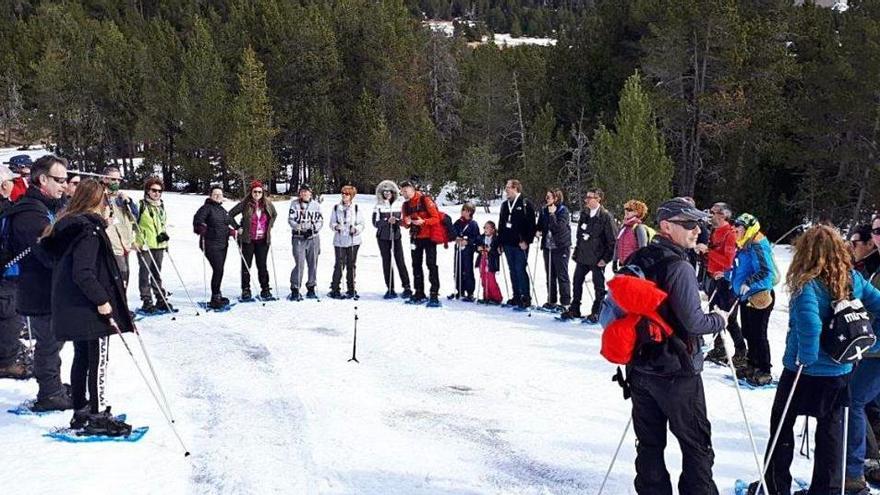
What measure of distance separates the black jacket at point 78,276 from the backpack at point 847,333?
500 centimetres

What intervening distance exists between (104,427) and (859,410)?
558 cm

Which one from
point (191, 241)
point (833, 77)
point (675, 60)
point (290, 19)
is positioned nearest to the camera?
point (191, 241)

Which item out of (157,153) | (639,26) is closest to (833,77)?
(639,26)

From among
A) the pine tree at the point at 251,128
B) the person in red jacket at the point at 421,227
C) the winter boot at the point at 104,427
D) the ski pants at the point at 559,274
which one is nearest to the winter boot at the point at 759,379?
the ski pants at the point at 559,274

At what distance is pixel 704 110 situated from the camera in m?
28.7

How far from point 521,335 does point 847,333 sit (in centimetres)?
556

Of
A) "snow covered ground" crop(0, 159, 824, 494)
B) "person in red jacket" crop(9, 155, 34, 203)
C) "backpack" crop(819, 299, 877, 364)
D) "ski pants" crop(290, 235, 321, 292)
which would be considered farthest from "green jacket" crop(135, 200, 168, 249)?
"backpack" crop(819, 299, 877, 364)

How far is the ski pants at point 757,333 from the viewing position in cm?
743

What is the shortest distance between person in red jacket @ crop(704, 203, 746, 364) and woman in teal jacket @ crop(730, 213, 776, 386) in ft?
1.35

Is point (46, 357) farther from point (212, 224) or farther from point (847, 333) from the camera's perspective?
point (847, 333)

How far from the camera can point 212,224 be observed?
1113 cm

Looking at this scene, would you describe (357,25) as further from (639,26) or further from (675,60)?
(675,60)

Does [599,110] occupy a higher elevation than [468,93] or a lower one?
lower

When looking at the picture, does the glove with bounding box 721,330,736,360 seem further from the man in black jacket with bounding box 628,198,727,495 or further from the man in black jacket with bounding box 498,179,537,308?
the man in black jacket with bounding box 498,179,537,308
